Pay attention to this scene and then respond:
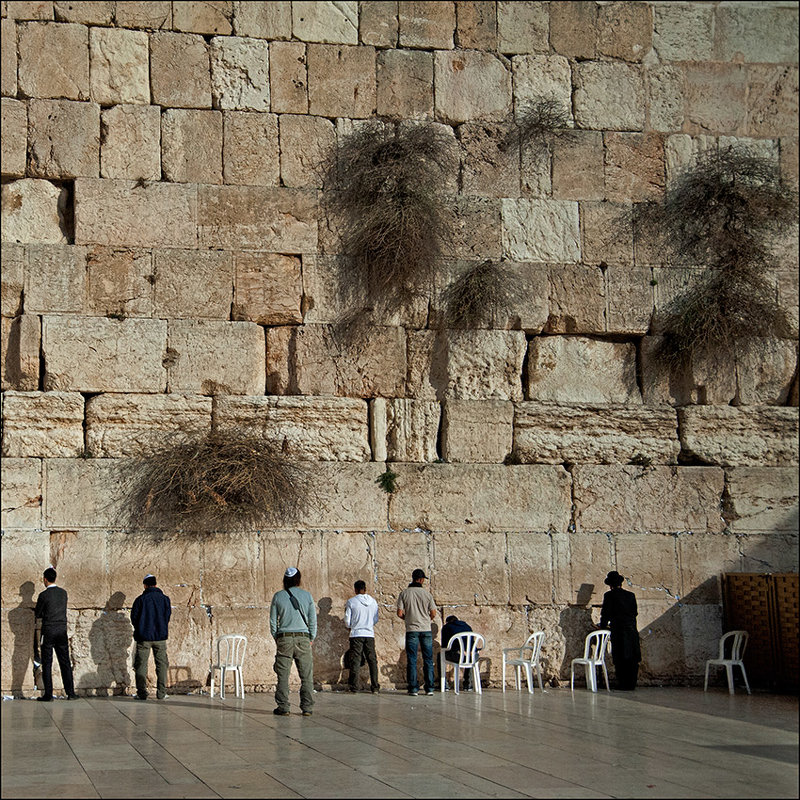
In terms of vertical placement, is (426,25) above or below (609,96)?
above

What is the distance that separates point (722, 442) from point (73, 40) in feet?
26.2

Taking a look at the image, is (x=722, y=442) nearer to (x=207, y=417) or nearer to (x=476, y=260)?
(x=476, y=260)

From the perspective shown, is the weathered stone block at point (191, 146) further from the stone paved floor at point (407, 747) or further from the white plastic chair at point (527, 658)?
the white plastic chair at point (527, 658)

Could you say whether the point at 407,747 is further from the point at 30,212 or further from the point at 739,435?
the point at 30,212

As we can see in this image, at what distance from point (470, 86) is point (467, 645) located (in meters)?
5.97

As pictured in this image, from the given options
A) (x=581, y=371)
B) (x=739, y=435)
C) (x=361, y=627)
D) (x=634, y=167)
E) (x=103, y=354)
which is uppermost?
(x=634, y=167)

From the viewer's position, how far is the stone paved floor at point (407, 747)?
618 cm

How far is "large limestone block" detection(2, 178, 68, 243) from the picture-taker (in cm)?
1167

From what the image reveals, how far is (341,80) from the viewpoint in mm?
12344

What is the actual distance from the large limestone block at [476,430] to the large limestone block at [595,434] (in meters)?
0.13

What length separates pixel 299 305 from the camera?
11914 mm

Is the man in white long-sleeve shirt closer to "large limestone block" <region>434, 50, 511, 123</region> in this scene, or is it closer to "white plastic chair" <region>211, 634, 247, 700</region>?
"white plastic chair" <region>211, 634, 247, 700</region>

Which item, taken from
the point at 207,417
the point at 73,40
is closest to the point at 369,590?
the point at 207,417

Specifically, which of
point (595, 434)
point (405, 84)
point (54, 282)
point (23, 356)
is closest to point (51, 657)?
point (23, 356)
